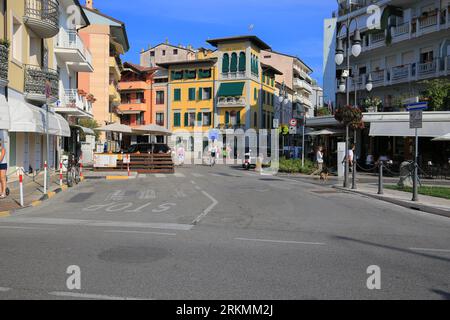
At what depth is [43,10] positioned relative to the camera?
70.2 ft

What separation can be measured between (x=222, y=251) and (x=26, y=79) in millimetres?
16947

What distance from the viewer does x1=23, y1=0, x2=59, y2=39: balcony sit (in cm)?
2057

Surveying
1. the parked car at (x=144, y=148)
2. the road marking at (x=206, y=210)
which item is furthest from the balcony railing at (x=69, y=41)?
the road marking at (x=206, y=210)

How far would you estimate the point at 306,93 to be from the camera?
9506 cm

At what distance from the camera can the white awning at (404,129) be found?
83.8ft

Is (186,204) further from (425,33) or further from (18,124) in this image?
(425,33)

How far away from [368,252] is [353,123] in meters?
13.0

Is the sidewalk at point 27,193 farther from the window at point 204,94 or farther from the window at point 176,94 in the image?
the window at point 176,94

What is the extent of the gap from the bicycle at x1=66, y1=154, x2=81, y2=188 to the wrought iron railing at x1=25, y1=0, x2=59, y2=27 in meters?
7.08

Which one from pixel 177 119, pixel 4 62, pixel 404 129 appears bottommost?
pixel 404 129

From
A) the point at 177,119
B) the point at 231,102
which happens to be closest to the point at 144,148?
the point at 231,102

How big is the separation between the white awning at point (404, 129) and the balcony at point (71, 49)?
61.7 feet

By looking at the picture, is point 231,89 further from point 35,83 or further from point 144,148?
point 35,83

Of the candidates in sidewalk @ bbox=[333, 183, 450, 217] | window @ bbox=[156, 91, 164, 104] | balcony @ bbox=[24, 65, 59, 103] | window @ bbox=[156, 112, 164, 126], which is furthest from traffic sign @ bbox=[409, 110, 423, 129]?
window @ bbox=[156, 91, 164, 104]
